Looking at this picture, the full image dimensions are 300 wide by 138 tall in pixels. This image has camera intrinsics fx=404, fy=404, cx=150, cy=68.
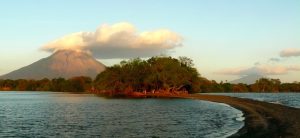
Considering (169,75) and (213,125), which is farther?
(169,75)

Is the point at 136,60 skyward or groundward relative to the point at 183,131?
skyward

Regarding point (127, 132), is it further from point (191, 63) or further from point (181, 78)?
point (191, 63)

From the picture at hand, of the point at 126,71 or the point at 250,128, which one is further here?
the point at 126,71

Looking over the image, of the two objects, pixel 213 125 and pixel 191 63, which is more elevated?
pixel 191 63

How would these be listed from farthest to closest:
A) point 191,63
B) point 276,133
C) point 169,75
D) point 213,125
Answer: point 191,63 → point 169,75 → point 213,125 → point 276,133

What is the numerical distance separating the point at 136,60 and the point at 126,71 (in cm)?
880

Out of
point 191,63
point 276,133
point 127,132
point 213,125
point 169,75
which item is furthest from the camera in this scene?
point 191,63

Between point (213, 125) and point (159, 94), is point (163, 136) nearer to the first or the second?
point (213, 125)

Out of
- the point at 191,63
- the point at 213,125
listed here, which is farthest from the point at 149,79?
the point at 213,125

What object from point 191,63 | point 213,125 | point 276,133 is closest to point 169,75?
point 191,63

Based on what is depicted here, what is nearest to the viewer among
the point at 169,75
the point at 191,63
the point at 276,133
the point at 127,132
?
the point at 276,133

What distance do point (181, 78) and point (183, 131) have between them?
362 feet

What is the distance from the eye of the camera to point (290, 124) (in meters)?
35.9

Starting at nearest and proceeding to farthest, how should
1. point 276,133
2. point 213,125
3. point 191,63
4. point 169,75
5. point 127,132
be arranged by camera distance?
point 276,133 → point 127,132 → point 213,125 → point 169,75 → point 191,63
